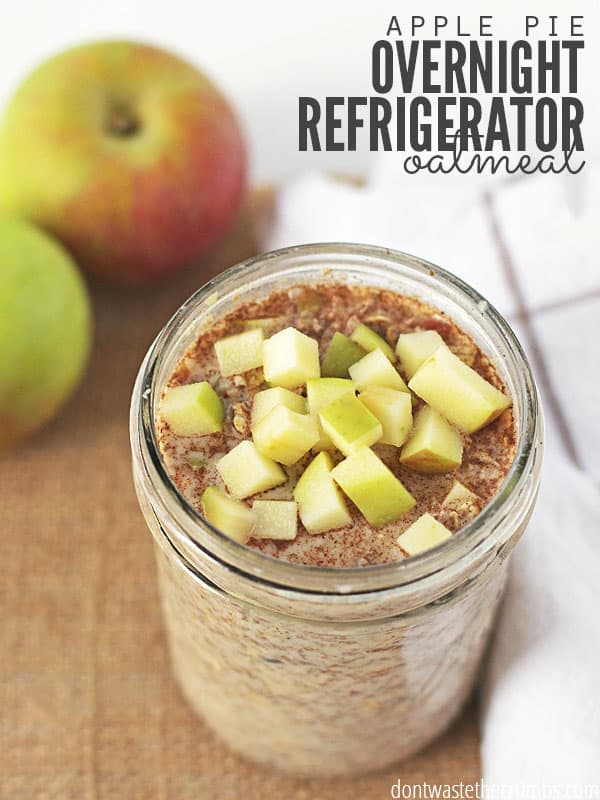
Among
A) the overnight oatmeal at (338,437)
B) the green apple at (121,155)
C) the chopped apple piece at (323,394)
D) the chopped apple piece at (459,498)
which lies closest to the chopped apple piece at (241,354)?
the overnight oatmeal at (338,437)

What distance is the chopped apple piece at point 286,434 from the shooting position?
3.61ft

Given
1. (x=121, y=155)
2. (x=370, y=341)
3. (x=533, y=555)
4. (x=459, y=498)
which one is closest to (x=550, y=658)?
(x=533, y=555)

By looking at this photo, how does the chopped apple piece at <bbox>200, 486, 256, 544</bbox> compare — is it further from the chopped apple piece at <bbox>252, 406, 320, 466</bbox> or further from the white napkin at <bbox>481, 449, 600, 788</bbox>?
the white napkin at <bbox>481, 449, 600, 788</bbox>

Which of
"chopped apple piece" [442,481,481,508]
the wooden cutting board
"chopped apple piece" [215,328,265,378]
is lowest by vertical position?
the wooden cutting board

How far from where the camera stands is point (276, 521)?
3.60ft

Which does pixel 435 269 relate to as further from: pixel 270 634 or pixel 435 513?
pixel 270 634

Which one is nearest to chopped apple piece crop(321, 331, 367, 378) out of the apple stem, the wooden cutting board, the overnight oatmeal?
the overnight oatmeal

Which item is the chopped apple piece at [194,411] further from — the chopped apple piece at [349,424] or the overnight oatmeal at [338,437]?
the chopped apple piece at [349,424]

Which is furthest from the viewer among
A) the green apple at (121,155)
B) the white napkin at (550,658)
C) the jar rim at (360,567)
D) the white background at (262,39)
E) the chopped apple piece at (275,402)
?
the white background at (262,39)

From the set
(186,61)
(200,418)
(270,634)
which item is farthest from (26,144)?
(270,634)

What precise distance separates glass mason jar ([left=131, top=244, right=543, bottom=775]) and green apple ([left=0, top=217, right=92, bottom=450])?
1.41 feet

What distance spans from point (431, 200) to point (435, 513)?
2.72ft

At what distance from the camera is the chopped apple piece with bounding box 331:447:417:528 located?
1076 millimetres

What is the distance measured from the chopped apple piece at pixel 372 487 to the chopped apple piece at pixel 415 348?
0.16 m
